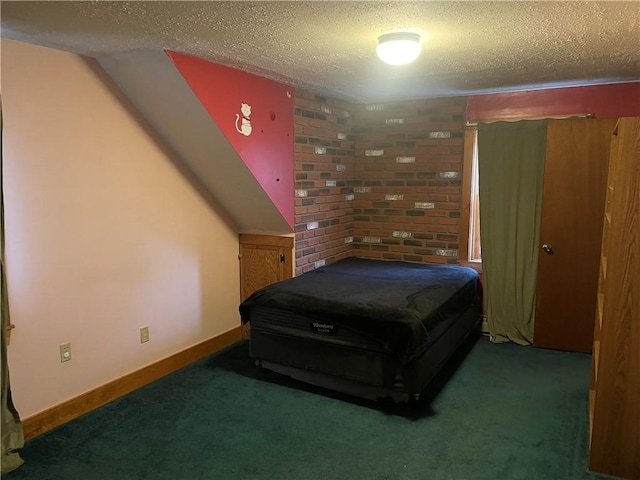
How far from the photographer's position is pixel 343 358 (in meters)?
3.02

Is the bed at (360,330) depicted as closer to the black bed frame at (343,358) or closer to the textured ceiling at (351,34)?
the black bed frame at (343,358)

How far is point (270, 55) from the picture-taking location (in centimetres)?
275

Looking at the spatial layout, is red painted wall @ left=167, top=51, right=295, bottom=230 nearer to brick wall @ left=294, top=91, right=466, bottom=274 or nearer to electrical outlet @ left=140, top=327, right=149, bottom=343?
brick wall @ left=294, top=91, right=466, bottom=274

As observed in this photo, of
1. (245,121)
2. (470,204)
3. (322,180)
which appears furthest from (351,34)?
(470,204)

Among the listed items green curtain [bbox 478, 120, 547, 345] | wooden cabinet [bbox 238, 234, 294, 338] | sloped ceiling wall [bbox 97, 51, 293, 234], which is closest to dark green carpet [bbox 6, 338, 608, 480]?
green curtain [bbox 478, 120, 547, 345]

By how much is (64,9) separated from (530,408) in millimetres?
3128

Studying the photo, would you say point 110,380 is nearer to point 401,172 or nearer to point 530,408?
point 530,408

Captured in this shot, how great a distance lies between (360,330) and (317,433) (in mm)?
623

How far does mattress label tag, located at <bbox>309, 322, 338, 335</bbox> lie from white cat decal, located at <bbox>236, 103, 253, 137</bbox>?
1332 millimetres

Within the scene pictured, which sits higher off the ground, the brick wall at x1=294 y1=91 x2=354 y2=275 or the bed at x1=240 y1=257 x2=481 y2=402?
the brick wall at x1=294 y1=91 x2=354 y2=275

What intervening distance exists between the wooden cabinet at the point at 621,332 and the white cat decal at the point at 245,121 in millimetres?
2139

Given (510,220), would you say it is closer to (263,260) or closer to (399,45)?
(263,260)

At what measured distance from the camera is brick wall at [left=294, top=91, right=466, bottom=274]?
162 inches

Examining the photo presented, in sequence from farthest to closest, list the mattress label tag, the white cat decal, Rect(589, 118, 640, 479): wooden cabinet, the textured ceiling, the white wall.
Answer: the white cat decal, the mattress label tag, the white wall, Rect(589, 118, 640, 479): wooden cabinet, the textured ceiling
